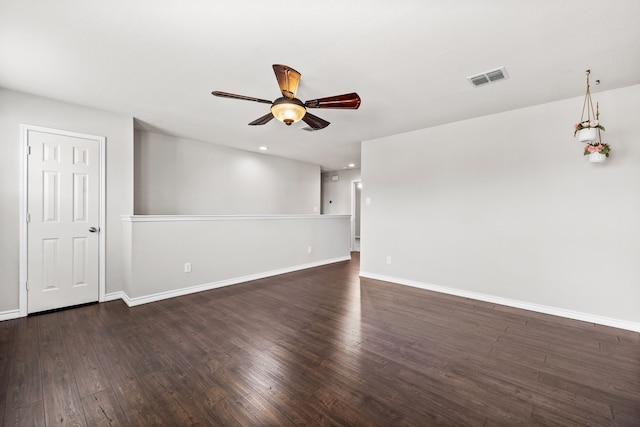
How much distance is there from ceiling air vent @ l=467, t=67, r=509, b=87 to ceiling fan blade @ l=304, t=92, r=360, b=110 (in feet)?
4.20

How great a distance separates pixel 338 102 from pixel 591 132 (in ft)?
8.34

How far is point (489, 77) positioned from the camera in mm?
2678

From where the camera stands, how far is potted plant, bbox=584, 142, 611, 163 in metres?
2.77

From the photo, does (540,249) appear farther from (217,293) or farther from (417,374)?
(217,293)

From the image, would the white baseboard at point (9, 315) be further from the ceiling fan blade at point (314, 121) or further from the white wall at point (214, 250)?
the ceiling fan blade at point (314, 121)

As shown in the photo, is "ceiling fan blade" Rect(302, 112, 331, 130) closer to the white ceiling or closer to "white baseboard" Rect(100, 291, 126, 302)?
the white ceiling

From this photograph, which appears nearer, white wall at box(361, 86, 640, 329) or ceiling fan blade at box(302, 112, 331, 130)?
ceiling fan blade at box(302, 112, 331, 130)

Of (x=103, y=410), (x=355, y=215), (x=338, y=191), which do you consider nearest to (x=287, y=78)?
(x=103, y=410)

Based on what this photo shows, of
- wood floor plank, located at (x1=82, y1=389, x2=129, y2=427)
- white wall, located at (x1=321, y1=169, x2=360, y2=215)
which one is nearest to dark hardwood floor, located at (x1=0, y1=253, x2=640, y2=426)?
wood floor plank, located at (x1=82, y1=389, x2=129, y2=427)

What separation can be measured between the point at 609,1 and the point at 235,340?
12.4 feet

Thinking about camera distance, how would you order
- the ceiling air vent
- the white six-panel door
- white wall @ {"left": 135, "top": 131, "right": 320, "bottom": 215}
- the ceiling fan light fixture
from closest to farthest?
the ceiling fan light fixture
the ceiling air vent
the white six-panel door
white wall @ {"left": 135, "top": 131, "right": 320, "bottom": 215}

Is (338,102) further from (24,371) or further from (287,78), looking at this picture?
(24,371)

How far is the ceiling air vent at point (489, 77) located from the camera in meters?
2.57

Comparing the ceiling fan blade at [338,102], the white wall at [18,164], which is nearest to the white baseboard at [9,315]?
the white wall at [18,164]
